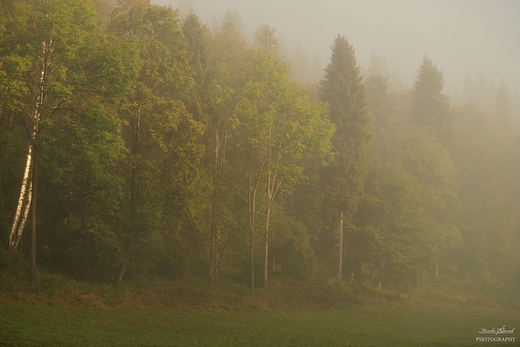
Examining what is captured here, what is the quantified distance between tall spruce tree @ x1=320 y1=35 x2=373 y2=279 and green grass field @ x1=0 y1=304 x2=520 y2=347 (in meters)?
11.8

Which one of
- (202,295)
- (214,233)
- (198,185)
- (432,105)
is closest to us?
(202,295)

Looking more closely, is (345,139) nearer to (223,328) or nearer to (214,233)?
(214,233)

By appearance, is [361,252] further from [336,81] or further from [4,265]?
A: [4,265]

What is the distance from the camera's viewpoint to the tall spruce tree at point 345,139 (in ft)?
136

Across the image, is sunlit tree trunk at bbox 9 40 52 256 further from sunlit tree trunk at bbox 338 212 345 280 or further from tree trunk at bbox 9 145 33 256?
sunlit tree trunk at bbox 338 212 345 280

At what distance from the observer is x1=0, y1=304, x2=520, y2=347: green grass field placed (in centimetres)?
1588

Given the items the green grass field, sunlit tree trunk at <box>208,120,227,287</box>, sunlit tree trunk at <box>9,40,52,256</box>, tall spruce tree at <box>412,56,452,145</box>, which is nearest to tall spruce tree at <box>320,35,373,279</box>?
the green grass field

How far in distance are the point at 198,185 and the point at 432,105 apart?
166 ft

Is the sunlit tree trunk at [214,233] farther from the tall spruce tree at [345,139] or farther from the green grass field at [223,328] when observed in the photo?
the tall spruce tree at [345,139]

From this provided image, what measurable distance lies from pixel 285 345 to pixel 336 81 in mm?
34274

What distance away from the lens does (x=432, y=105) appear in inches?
2601

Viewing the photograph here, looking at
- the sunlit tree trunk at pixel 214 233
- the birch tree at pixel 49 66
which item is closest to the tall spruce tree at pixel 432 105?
the sunlit tree trunk at pixel 214 233

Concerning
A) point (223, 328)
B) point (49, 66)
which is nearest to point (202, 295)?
point (223, 328)

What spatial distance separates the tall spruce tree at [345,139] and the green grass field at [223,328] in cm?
1180
